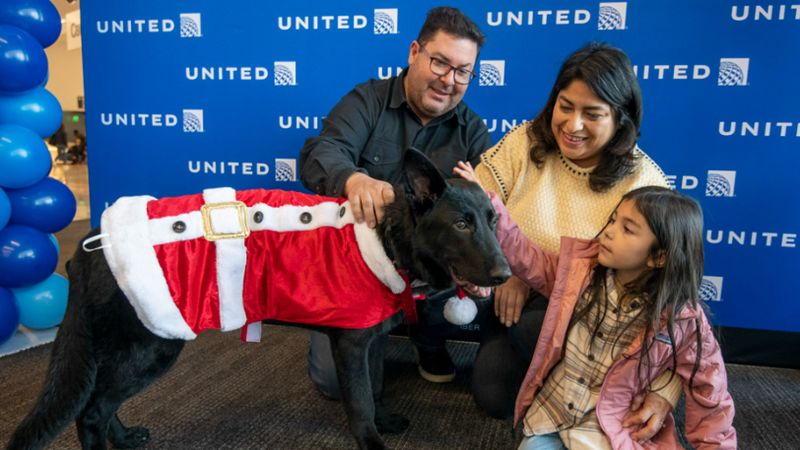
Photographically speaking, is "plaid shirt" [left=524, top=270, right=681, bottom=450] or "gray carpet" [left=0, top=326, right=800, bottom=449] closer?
"plaid shirt" [left=524, top=270, right=681, bottom=450]

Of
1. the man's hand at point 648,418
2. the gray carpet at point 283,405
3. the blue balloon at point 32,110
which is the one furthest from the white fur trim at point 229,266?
A: the blue balloon at point 32,110

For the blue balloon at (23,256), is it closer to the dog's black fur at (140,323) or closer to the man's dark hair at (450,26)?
the dog's black fur at (140,323)

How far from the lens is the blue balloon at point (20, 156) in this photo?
7.07 feet

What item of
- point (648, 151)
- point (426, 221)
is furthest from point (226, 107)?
point (648, 151)

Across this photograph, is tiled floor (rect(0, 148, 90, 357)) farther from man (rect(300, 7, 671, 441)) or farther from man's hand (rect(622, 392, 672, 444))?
man's hand (rect(622, 392, 672, 444))

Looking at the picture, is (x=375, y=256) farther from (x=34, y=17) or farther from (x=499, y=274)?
(x=34, y=17)

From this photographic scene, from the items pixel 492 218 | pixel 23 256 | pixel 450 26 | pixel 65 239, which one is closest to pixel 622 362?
pixel 492 218

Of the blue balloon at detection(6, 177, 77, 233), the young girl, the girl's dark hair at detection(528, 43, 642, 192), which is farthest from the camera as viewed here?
the blue balloon at detection(6, 177, 77, 233)

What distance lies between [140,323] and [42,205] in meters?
Result: 1.61

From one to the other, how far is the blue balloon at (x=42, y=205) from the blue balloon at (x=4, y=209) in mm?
103

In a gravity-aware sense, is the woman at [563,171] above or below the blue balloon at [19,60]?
below

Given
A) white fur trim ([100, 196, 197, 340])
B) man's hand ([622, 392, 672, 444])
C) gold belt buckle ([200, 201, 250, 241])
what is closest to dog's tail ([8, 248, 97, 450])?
white fur trim ([100, 196, 197, 340])

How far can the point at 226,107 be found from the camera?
107 inches

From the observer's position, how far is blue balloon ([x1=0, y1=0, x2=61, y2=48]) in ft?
7.25
